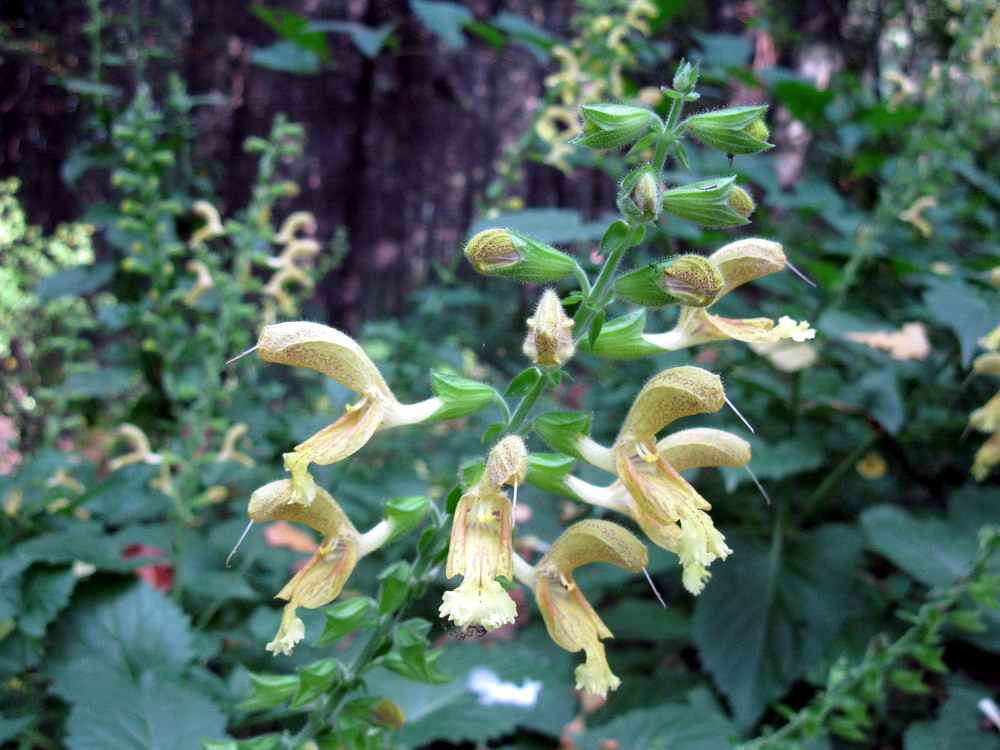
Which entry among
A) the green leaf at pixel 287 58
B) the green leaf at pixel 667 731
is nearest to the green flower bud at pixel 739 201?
the green leaf at pixel 667 731

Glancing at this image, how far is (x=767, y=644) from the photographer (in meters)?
2.12

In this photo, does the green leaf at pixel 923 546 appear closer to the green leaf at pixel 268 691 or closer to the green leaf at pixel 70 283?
the green leaf at pixel 268 691

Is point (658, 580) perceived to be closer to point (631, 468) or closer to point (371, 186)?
point (631, 468)

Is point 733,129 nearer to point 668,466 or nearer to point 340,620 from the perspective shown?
point 668,466

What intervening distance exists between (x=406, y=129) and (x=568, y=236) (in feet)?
7.39

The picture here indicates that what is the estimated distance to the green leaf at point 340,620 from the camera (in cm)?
107

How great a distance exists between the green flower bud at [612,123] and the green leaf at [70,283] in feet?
7.45

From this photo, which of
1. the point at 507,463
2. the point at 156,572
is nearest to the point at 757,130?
the point at 507,463

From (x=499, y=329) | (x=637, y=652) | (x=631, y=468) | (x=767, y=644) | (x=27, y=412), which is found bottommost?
(x=637, y=652)

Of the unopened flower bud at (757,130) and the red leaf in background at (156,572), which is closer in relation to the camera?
the unopened flower bud at (757,130)

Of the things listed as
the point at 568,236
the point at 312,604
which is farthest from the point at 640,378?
the point at 312,604

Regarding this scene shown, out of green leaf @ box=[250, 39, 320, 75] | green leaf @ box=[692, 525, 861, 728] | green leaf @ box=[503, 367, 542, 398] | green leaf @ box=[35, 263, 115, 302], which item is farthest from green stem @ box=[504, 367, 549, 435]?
green leaf @ box=[250, 39, 320, 75]

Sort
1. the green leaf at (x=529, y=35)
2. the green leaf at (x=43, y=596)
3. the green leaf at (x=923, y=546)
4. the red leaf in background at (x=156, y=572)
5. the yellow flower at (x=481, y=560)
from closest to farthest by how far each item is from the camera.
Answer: the yellow flower at (x=481, y=560) < the green leaf at (x=43, y=596) < the green leaf at (x=923, y=546) < the red leaf in background at (x=156, y=572) < the green leaf at (x=529, y=35)

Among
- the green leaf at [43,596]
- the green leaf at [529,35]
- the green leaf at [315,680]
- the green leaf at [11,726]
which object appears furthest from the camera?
the green leaf at [529,35]
